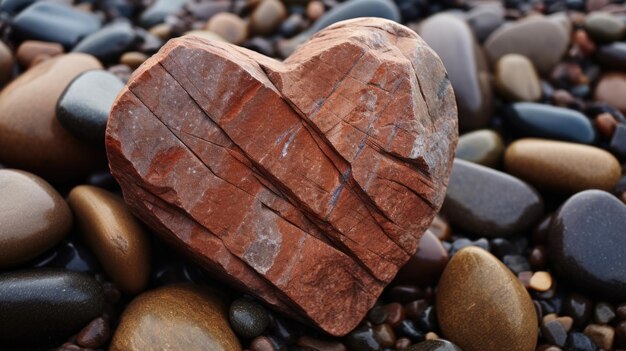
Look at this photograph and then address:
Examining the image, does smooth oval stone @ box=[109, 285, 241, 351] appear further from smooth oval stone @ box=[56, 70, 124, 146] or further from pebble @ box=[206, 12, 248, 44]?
pebble @ box=[206, 12, 248, 44]

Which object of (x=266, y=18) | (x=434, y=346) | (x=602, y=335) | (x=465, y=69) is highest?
(x=266, y=18)

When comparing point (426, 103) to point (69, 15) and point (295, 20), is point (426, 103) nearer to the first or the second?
point (295, 20)

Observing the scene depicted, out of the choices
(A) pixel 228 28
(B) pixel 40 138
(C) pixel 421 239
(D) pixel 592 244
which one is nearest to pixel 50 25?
(A) pixel 228 28

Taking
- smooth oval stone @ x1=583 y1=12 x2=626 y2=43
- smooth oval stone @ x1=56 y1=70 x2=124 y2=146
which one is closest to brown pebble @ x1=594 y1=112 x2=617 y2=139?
smooth oval stone @ x1=583 y1=12 x2=626 y2=43

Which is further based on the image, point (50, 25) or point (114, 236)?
point (50, 25)

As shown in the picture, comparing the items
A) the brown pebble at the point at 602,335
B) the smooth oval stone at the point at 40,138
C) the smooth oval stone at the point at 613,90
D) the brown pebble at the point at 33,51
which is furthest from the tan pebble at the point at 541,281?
the brown pebble at the point at 33,51

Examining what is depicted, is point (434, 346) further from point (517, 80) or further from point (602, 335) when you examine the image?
A: point (517, 80)
